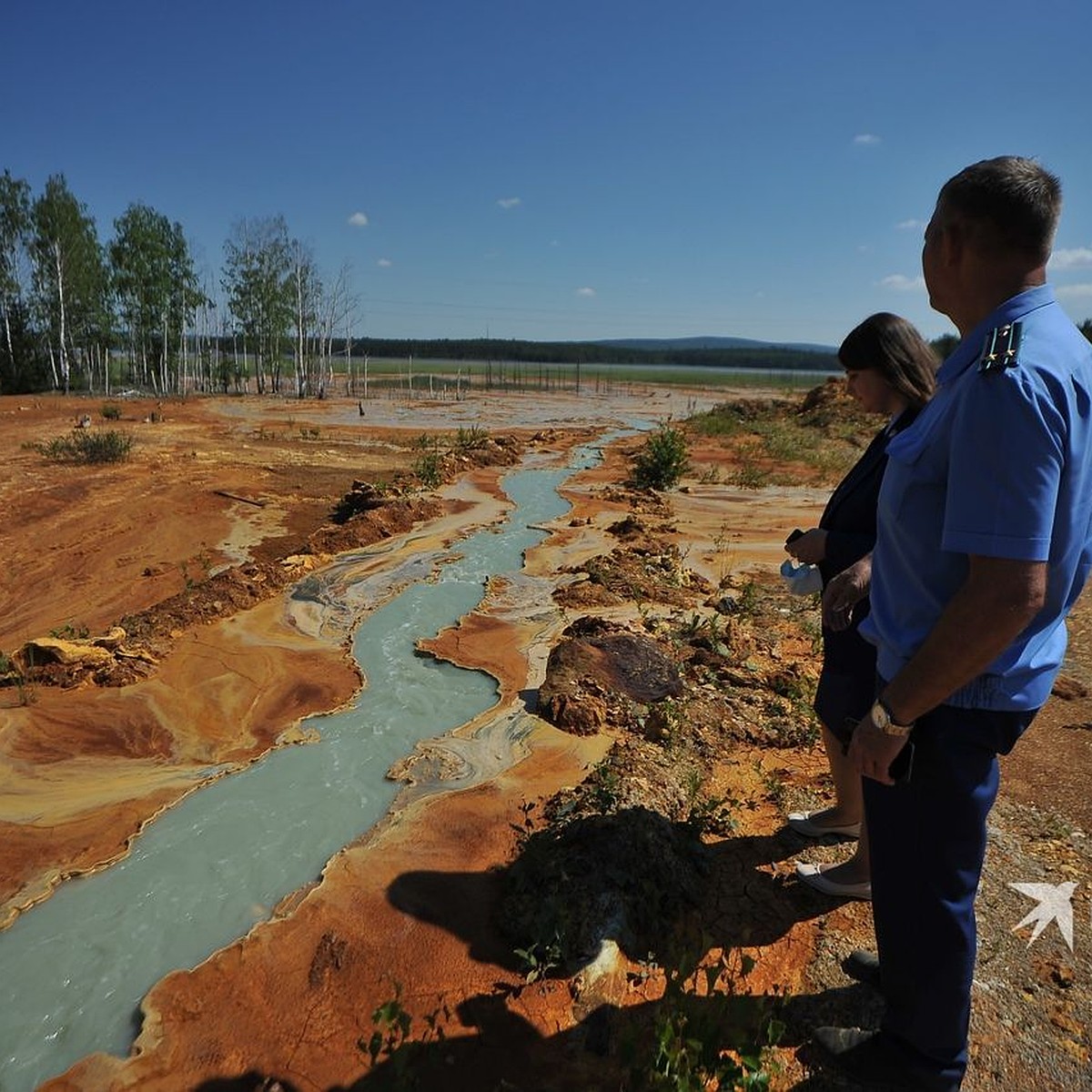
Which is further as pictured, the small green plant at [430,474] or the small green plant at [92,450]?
the small green plant at [92,450]

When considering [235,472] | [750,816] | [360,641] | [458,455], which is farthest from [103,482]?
[750,816]

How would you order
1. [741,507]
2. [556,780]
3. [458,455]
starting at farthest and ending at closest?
[458,455], [741,507], [556,780]

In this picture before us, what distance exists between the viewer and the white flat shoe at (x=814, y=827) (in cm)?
264

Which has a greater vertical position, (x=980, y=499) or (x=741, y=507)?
(x=980, y=499)

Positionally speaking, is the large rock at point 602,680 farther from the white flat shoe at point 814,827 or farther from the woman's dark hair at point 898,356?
the woman's dark hair at point 898,356

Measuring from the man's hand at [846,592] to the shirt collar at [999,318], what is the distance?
741 millimetres

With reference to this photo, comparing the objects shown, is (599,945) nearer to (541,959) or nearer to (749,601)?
(541,959)

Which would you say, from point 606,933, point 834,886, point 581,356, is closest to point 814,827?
point 834,886

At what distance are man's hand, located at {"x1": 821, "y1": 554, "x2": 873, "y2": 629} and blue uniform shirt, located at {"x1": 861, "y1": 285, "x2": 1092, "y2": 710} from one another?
1.68 feet

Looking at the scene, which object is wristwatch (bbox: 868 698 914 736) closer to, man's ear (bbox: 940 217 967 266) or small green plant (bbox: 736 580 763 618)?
man's ear (bbox: 940 217 967 266)

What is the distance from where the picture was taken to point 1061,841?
2.65m

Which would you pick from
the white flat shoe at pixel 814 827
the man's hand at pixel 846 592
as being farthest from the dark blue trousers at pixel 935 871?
the white flat shoe at pixel 814 827

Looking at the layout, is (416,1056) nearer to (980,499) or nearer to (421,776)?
(421,776)

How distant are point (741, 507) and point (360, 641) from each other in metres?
6.54
